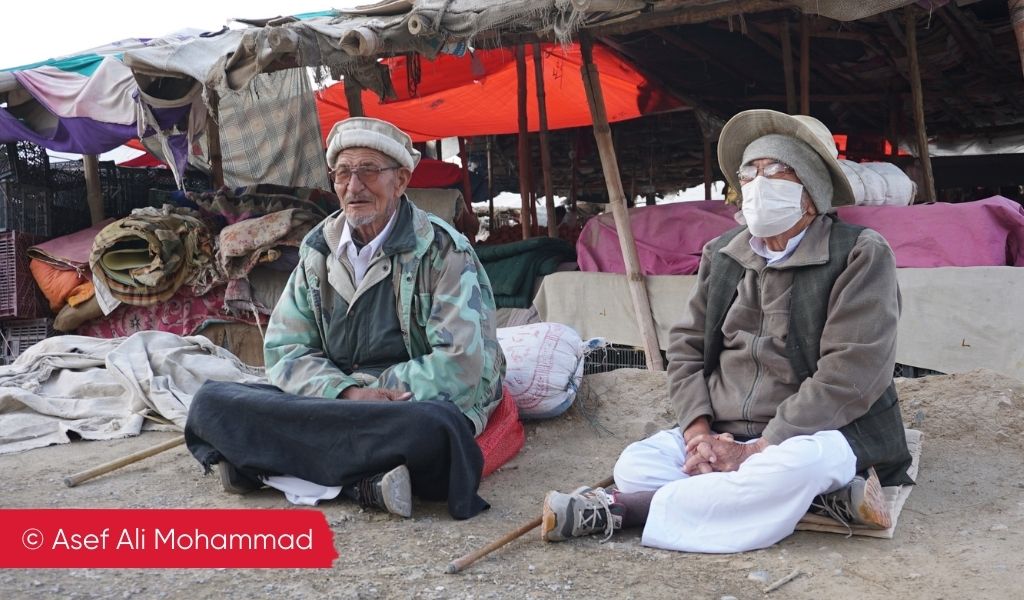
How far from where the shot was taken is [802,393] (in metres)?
2.62

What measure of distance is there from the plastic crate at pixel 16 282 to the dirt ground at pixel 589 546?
327 centimetres

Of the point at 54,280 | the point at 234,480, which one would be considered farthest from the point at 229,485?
the point at 54,280

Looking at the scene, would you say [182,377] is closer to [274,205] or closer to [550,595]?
[274,205]

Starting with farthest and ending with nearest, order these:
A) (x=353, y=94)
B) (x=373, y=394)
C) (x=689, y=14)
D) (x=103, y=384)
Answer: (x=353, y=94)
(x=103, y=384)
(x=689, y=14)
(x=373, y=394)

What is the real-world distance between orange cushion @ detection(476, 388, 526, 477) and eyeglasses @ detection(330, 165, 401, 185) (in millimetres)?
1079

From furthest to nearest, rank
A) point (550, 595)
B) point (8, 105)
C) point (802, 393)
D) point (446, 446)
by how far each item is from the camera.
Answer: point (8, 105), point (446, 446), point (802, 393), point (550, 595)

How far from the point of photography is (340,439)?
2.96 metres

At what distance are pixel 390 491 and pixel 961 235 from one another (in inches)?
135

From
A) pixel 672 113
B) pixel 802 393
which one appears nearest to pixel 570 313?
pixel 802 393

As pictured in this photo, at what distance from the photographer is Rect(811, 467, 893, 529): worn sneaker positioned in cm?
249

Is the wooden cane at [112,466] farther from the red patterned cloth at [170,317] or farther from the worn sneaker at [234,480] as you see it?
the red patterned cloth at [170,317]

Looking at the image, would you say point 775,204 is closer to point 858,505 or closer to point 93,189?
point 858,505

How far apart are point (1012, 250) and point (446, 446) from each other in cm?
348

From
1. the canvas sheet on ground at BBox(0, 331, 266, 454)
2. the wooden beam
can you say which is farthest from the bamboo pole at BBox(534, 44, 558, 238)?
the canvas sheet on ground at BBox(0, 331, 266, 454)
